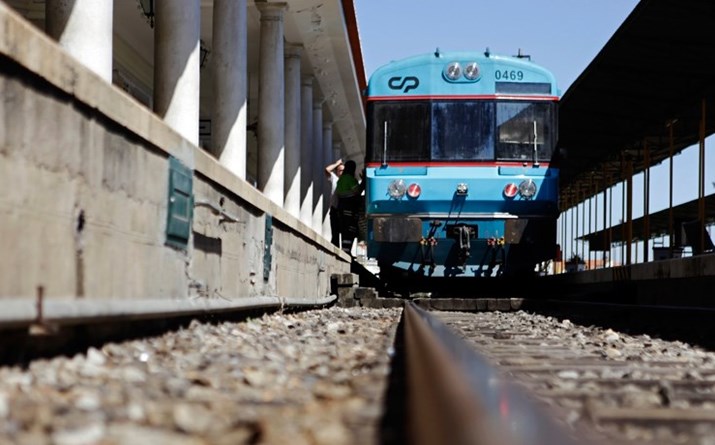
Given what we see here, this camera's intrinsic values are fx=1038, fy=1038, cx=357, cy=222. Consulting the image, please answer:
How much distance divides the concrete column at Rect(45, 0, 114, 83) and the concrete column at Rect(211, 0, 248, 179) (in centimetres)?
570

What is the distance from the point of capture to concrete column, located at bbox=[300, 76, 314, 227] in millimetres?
23875

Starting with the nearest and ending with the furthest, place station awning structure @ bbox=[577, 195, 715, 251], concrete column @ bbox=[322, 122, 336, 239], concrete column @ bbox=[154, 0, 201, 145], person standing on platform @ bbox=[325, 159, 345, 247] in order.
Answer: concrete column @ bbox=[154, 0, 201, 145]
station awning structure @ bbox=[577, 195, 715, 251]
person standing on platform @ bbox=[325, 159, 345, 247]
concrete column @ bbox=[322, 122, 336, 239]

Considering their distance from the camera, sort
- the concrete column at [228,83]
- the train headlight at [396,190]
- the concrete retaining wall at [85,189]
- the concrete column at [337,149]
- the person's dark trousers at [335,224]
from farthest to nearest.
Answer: the concrete column at [337,149]
the person's dark trousers at [335,224]
the train headlight at [396,190]
the concrete column at [228,83]
the concrete retaining wall at [85,189]

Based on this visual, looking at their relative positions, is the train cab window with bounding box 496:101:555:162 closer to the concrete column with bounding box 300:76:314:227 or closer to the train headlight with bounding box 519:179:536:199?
the train headlight with bounding box 519:179:536:199

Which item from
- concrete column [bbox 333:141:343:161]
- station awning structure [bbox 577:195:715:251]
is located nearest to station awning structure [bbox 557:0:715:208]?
station awning structure [bbox 577:195:715:251]

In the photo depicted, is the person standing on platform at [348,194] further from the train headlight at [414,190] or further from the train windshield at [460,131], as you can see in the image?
the train headlight at [414,190]

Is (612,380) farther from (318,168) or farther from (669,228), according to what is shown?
(318,168)

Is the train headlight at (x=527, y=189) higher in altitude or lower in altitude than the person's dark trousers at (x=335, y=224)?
higher

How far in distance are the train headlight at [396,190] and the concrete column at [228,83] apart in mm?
2167

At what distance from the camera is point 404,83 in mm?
15148

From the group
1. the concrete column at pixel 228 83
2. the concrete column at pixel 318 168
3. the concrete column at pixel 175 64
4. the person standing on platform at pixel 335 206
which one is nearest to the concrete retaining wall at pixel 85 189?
the concrete column at pixel 175 64

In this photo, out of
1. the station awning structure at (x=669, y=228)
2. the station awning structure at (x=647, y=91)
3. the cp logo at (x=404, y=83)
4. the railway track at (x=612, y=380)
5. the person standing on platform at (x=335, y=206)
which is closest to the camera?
the railway track at (x=612, y=380)

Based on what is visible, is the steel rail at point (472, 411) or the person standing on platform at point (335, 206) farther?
the person standing on platform at point (335, 206)

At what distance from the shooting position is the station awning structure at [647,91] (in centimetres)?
1226
